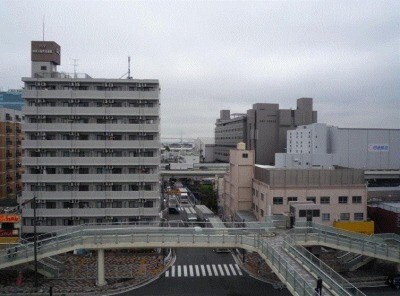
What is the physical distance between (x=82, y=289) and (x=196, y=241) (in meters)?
8.38

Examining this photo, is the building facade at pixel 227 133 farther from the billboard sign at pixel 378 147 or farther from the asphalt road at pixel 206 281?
the asphalt road at pixel 206 281

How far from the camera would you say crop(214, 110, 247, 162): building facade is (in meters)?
94.8

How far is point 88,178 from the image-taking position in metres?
36.8

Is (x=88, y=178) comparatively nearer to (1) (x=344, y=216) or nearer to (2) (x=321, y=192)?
(2) (x=321, y=192)

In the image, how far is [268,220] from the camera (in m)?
29.0

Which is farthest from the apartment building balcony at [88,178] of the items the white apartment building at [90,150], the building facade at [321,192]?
the building facade at [321,192]

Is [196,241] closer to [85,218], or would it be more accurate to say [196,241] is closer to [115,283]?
[115,283]

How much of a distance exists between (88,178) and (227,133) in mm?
75486

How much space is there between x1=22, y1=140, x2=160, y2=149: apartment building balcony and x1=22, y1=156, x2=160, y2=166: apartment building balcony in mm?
1090

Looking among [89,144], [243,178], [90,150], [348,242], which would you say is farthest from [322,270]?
[90,150]

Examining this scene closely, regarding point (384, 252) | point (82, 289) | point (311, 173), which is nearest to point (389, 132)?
point (311, 173)

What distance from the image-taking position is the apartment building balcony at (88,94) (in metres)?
36.8

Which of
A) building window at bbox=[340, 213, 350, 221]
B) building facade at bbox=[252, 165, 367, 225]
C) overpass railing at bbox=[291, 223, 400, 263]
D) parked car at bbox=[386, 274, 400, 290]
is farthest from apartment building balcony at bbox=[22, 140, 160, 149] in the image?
parked car at bbox=[386, 274, 400, 290]

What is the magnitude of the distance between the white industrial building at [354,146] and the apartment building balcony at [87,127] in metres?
34.2
